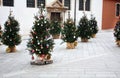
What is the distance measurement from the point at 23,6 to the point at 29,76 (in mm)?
15554

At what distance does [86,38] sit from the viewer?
722 inches

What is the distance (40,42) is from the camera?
10297 millimetres

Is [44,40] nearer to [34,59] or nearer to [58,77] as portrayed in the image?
[34,59]

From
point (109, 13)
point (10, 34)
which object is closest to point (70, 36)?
point (10, 34)

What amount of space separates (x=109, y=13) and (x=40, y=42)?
2210cm

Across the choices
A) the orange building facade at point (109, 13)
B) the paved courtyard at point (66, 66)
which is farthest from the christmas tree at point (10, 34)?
the orange building facade at point (109, 13)

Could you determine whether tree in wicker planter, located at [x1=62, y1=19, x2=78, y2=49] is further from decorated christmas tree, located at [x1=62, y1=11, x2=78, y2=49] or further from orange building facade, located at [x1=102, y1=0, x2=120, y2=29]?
orange building facade, located at [x1=102, y1=0, x2=120, y2=29]

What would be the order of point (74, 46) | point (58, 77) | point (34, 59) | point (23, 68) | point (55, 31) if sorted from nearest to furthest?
Result: 1. point (58, 77)
2. point (23, 68)
3. point (34, 59)
4. point (74, 46)
5. point (55, 31)

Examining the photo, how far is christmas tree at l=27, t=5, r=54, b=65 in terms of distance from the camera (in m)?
10.3

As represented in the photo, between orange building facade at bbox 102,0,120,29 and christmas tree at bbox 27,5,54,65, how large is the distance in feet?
67.8

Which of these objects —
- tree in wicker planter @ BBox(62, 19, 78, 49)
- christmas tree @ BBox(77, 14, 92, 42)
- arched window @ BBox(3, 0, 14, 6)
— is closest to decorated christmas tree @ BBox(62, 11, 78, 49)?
tree in wicker planter @ BBox(62, 19, 78, 49)

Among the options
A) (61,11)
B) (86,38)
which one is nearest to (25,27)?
(61,11)

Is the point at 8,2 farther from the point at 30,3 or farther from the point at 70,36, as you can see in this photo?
the point at 70,36

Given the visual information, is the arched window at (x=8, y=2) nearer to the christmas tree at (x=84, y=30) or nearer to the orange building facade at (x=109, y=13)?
the christmas tree at (x=84, y=30)
